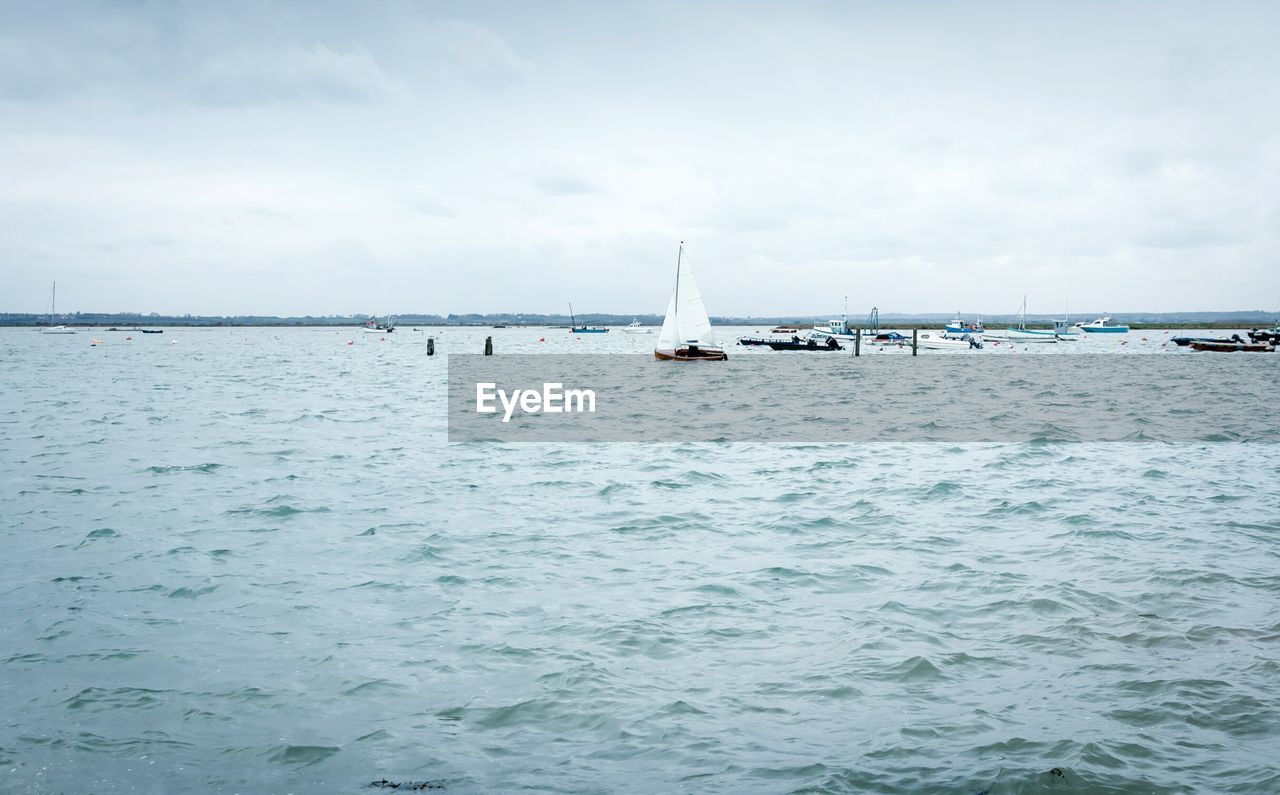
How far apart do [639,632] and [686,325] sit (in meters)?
68.1

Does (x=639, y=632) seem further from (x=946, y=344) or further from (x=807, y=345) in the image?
(x=946, y=344)

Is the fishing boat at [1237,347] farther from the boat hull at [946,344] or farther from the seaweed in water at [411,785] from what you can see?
the seaweed in water at [411,785]

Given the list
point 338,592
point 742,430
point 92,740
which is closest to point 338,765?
point 92,740

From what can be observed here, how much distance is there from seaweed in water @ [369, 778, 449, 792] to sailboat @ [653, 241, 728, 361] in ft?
219

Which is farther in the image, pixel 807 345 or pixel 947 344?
pixel 947 344

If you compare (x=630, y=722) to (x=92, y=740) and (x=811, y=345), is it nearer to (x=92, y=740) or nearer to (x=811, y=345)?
(x=92, y=740)

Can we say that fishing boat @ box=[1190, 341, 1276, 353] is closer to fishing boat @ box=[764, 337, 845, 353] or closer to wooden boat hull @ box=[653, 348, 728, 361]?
fishing boat @ box=[764, 337, 845, 353]

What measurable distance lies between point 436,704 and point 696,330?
233ft

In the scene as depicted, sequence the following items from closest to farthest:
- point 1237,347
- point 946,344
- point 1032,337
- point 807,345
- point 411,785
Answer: point 411,785
point 1237,347
point 807,345
point 946,344
point 1032,337

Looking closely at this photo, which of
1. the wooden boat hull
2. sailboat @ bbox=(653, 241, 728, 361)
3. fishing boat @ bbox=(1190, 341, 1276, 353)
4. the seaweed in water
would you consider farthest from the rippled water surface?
fishing boat @ bbox=(1190, 341, 1276, 353)

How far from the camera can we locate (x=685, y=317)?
7750 centimetres

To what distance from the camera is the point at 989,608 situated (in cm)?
1190

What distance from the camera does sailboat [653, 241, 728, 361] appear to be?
242ft

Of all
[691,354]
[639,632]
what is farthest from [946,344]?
[639,632]
